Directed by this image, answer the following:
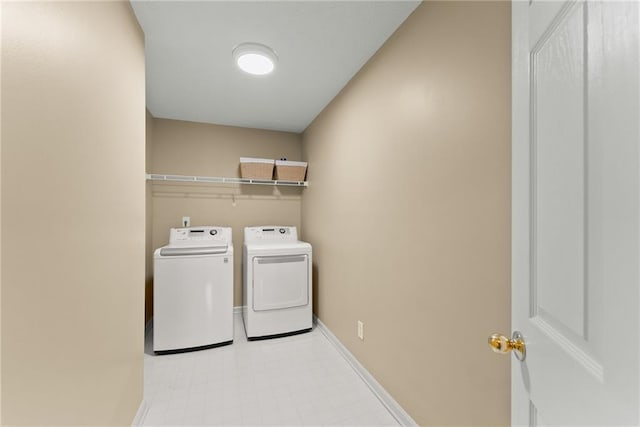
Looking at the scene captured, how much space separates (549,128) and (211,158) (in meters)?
3.22

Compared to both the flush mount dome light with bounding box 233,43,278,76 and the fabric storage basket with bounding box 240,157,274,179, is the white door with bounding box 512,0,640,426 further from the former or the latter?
the fabric storage basket with bounding box 240,157,274,179

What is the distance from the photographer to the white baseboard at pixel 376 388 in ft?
4.92

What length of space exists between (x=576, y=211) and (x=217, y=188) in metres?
3.22

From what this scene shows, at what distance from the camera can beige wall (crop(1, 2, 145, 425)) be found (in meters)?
0.64

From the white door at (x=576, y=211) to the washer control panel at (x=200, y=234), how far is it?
9.11ft

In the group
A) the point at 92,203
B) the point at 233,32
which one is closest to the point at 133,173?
the point at 92,203

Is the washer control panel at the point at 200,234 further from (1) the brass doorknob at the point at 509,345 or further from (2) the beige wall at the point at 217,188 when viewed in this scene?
(1) the brass doorknob at the point at 509,345

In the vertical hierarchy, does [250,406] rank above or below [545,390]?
below

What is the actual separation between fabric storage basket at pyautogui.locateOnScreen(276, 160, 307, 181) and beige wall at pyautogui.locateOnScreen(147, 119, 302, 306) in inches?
12.4

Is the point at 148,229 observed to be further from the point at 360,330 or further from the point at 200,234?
the point at 360,330

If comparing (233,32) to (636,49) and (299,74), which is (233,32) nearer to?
(299,74)

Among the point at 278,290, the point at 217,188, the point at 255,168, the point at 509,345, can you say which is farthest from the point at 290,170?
the point at 509,345

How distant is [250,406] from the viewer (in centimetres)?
167

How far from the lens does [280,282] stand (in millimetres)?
2615
